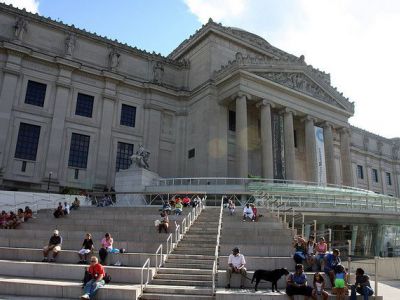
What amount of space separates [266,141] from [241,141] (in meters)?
2.86

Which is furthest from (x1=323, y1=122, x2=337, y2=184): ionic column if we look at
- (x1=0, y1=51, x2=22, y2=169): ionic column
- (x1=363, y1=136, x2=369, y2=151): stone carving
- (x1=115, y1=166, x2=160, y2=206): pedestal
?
(x1=0, y1=51, x2=22, y2=169): ionic column

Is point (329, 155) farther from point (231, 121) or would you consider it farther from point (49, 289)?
point (49, 289)

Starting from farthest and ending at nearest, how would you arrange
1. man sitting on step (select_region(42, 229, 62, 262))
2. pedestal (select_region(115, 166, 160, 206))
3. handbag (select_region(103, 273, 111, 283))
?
pedestal (select_region(115, 166, 160, 206)) → man sitting on step (select_region(42, 229, 62, 262)) → handbag (select_region(103, 273, 111, 283))

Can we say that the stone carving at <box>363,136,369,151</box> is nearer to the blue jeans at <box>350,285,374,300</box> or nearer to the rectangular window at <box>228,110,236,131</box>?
the rectangular window at <box>228,110,236,131</box>

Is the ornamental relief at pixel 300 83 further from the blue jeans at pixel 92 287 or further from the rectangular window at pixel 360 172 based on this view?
the blue jeans at pixel 92 287

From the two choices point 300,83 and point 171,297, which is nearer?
point 171,297

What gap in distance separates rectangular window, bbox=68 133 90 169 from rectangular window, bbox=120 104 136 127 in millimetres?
4611

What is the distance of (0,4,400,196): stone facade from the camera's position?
1383 inches

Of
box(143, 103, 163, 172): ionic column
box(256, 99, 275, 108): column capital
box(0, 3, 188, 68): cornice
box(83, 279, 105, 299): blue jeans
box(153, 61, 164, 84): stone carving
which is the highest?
box(0, 3, 188, 68): cornice

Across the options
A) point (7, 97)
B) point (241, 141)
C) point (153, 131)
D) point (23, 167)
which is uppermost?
point (7, 97)

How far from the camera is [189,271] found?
1218 cm

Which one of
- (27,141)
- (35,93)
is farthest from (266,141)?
(35,93)

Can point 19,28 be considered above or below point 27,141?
above

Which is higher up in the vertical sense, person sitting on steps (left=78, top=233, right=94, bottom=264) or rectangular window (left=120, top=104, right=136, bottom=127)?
rectangular window (left=120, top=104, right=136, bottom=127)
